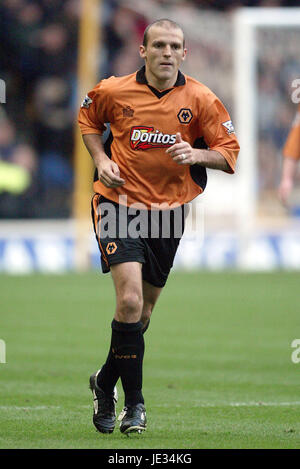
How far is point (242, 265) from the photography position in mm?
19688

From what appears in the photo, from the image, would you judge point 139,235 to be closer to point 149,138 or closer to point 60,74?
point 149,138

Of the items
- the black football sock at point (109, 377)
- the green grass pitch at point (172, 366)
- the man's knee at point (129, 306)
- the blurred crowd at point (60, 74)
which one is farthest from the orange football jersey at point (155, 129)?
the blurred crowd at point (60, 74)

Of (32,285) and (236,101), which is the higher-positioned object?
(236,101)

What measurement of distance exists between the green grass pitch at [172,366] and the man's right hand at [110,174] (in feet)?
Answer: 4.57

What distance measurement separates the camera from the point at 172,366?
884 cm

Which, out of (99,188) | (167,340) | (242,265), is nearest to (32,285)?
(242,265)

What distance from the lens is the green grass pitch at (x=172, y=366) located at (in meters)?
5.88

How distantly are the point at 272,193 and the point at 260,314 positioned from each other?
7.95m

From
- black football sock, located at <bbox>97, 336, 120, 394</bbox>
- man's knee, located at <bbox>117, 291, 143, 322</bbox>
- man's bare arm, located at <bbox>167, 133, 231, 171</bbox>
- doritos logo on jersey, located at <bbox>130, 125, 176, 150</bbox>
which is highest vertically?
doritos logo on jersey, located at <bbox>130, 125, 176, 150</bbox>

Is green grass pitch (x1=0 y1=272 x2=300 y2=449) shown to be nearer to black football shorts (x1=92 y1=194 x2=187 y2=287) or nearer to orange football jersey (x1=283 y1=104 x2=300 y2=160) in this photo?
black football shorts (x1=92 y1=194 x2=187 y2=287)

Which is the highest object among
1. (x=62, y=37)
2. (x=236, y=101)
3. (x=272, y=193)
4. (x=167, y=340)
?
(x=62, y=37)

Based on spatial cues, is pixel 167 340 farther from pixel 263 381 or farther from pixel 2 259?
pixel 2 259

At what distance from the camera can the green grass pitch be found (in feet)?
19.3

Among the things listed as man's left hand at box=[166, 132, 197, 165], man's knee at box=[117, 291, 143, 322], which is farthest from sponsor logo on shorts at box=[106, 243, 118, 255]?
man's left hand at box=[166, 132, 197, 165]
